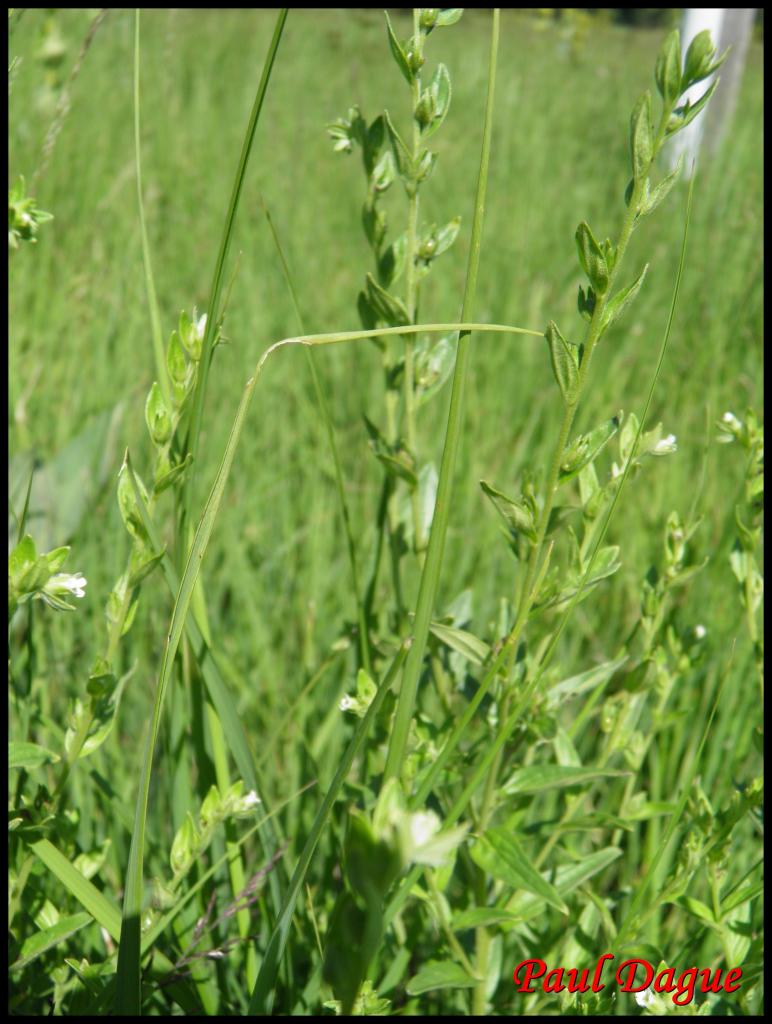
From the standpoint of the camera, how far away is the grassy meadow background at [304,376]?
3.64 feet

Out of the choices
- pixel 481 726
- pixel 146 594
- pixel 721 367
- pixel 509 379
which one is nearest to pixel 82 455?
pixel 146 594

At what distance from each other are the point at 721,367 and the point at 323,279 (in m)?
0.90

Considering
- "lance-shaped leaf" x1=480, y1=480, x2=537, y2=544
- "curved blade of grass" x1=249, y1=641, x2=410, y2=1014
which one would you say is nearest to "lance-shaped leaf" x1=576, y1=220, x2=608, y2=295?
"lance-shaped leaf" x1=480, y1=480, x2=537, y2=544

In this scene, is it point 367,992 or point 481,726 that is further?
point 481,726

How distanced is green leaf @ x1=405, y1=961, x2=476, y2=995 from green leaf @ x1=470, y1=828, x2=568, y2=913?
0.09 m

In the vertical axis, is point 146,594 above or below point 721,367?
below

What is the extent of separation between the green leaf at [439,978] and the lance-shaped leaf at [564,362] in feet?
1.46

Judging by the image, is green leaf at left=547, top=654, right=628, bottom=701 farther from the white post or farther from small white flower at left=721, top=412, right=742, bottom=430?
the white post

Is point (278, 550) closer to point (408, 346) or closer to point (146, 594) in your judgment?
point (146, 594)

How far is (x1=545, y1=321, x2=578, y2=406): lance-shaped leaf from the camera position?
56cm

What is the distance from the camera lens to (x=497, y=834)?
2.29 ft

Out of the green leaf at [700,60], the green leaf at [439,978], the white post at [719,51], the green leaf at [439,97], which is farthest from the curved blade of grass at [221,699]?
the white post at [719,51]

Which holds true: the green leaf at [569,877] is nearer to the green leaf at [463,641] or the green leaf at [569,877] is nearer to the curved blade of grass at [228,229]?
the green leaf at [463,641]

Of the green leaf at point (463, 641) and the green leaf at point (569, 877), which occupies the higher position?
the green leaf at point (463, 641)
